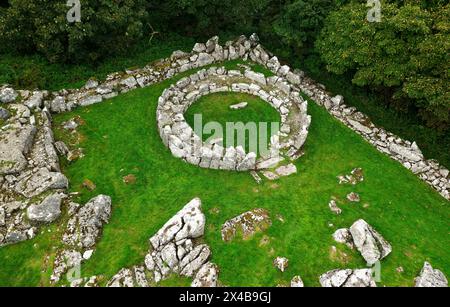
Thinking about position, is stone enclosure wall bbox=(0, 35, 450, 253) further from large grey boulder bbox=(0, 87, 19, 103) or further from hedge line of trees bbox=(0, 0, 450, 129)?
hedge line of trees bbox=(0, 0, 450, 129)

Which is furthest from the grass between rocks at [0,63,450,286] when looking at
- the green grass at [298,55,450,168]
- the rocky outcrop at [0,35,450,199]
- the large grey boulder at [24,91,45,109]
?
the green grass at [298,55,450,168]

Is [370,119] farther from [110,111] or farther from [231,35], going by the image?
[110,111]

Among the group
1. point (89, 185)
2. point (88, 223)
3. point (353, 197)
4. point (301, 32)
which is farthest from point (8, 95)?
point (353, 197)

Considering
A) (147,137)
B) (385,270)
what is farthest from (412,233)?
(147,137)

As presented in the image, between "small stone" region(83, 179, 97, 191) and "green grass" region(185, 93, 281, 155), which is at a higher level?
"green grass" region(185, 93, 281, 155)

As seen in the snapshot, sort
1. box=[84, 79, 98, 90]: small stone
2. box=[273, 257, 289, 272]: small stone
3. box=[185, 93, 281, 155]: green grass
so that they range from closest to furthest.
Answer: box=[273, 257, 289, 272]: small stone < box=[185, 93, 281, 155]: green grass < box=[84, 79, 98, 90]: small stone

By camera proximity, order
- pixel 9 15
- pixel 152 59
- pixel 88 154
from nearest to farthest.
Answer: pixel 88 154
pixel 9 15
pixel 152 59
